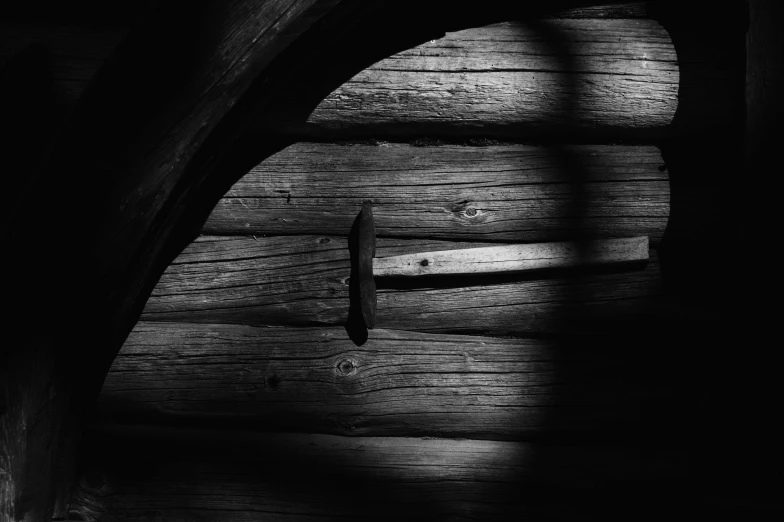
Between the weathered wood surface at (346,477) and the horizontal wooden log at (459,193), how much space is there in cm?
56

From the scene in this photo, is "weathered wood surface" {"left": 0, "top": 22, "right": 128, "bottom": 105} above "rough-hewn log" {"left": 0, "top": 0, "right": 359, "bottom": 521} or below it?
above

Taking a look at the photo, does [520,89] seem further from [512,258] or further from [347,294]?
[347,294]

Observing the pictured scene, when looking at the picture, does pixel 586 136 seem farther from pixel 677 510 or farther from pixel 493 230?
pixel 677 510

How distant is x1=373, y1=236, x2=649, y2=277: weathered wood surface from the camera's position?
1.40 m

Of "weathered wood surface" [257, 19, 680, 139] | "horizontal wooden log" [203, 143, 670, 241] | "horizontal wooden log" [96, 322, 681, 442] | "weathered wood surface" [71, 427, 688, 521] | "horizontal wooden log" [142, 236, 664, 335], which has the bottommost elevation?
"weathered wood surface" [71, 427, 688, 521]

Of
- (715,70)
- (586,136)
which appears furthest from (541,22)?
(715,70)

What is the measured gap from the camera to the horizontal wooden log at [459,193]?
1440mm

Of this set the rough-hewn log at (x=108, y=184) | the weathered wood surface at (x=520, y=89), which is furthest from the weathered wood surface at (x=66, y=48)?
the weathered wood surface at (x=520, y=89)

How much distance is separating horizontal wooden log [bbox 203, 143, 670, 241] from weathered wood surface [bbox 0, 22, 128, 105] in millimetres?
495

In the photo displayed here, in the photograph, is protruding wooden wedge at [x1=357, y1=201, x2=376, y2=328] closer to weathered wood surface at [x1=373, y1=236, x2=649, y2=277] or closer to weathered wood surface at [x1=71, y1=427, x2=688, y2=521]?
weathered wood surface at [x1=373, y1=236, x2=649, y2=277]

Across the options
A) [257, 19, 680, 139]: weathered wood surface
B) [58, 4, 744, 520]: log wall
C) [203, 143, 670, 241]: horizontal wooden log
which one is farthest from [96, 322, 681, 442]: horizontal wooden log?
[257, 19, 680, 139]: weathered wood surface

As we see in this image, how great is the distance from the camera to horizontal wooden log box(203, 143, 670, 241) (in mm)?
1440

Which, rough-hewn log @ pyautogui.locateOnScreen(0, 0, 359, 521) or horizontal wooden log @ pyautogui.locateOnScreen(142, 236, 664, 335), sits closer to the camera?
rough-hewn log @ pyautogui.locateOnScreen(0, 0, 359, 521)

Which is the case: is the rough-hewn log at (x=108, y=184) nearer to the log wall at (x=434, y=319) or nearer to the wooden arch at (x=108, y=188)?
the wooden arch at (x=108, y=188)
